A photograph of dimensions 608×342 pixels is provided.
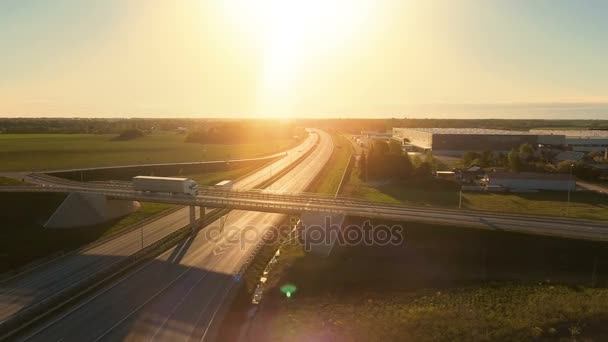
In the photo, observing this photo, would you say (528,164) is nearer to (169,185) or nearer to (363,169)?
(363,169)

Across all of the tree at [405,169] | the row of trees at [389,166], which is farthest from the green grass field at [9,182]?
the tree at [405,169]

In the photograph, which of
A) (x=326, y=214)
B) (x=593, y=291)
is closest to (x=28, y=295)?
(x=326, y=214)

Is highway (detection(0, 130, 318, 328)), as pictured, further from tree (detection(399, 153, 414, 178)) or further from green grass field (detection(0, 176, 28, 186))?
tree (detection(399, 153, 414, 178))

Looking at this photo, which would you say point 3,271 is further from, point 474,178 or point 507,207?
point 474,178

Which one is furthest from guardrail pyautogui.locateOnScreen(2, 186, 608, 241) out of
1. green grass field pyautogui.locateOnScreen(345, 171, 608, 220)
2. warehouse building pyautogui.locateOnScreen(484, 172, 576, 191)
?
warehouse building pyautogui.locateOnScreen(484, 172, 576, 191)

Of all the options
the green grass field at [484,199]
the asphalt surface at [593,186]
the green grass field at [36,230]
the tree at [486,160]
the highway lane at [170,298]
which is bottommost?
the highway lane at [170,298]

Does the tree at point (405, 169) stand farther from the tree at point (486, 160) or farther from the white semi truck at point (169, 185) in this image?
the white semi truck at point (169, 185)

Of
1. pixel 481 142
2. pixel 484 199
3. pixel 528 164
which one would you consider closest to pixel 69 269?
pixel 484 199
